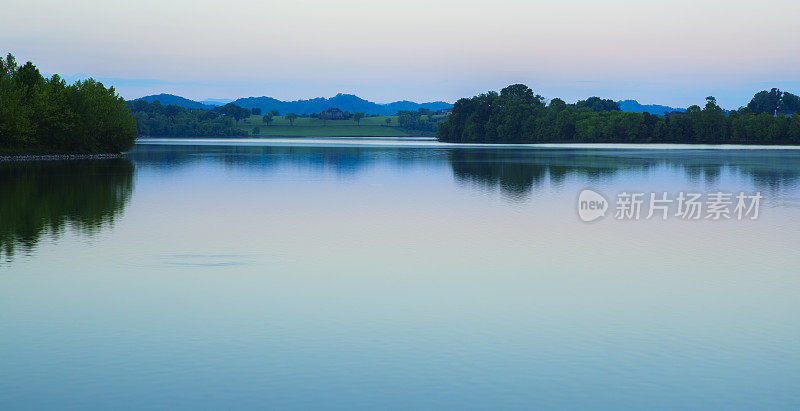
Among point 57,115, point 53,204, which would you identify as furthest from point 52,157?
point 53,204

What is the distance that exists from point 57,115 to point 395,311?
93.3 meters

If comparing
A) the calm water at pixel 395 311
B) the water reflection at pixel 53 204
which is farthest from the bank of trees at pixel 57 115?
the calm water at pixel 395 311

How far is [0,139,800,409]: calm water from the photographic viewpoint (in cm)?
1188

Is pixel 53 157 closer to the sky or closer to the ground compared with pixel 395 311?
closer to the sky

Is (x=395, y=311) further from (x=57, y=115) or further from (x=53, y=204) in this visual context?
(x=57, y=115)

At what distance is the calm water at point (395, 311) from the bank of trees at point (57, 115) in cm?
6526

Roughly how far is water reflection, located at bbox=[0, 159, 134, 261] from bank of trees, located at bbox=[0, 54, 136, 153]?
33.4 metres

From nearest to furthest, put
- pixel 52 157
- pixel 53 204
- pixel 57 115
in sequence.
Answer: pixel 53 204
pixel 57 115
pixel 52 157

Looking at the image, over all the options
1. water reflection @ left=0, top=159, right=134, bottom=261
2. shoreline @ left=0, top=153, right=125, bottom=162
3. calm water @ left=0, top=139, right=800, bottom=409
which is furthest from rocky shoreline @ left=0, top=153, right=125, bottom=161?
calm water @ left=0, top=139, right=800, bottom=409

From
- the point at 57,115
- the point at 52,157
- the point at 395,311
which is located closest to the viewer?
the point at 395,311

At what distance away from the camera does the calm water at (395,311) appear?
39.0 ft

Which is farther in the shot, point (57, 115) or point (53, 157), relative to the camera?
point (53, 157)

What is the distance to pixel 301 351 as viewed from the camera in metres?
13.8

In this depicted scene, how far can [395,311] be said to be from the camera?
16.8 metres
